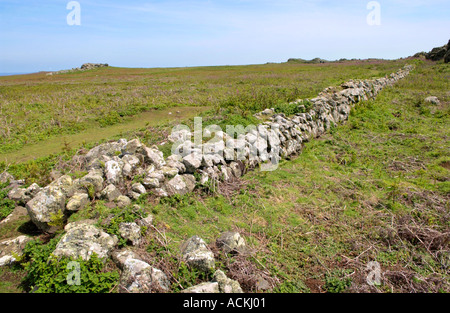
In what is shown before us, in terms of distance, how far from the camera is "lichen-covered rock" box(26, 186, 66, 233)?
14.5ft

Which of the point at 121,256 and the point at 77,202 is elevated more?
the point at 77,202

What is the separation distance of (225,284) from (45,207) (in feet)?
11.0

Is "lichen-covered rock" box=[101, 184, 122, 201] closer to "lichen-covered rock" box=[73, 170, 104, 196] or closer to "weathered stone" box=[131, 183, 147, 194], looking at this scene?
"lichen-covered rock" box=[73, 170, 104, 196]

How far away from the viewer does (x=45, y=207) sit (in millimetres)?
4445

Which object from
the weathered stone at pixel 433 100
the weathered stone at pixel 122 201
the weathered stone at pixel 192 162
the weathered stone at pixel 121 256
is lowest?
the weathered stone at pixel 121 256

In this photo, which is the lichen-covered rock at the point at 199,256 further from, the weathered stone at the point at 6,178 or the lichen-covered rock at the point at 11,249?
the weathered stone at the point at 6,178

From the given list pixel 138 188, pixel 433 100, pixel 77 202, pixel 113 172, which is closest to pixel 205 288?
pixel 138 188

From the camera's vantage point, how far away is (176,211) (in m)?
5.19

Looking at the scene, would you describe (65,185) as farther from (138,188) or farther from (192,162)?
(192,162)

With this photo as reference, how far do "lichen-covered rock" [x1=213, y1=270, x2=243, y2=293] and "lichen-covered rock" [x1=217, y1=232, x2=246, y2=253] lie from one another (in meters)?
0.68

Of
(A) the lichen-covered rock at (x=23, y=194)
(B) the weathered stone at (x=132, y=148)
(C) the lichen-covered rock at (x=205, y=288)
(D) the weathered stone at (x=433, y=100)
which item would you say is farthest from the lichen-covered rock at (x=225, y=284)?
(D) the weathered stone at (x=433, y=100)

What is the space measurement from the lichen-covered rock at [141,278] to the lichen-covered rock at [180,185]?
6.56 ft

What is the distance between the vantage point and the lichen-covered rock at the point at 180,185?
216 inches
